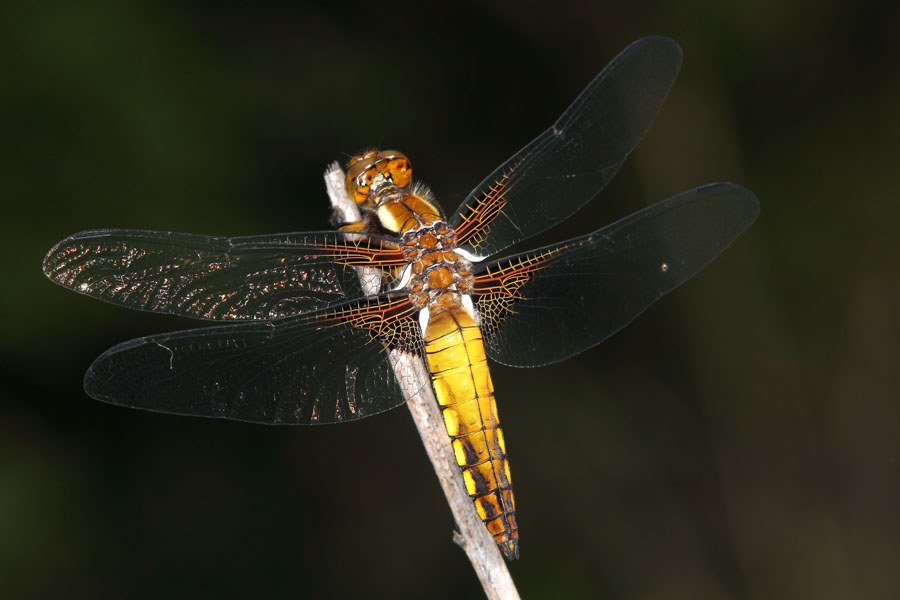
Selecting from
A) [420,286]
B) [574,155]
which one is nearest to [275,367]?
[420,286]

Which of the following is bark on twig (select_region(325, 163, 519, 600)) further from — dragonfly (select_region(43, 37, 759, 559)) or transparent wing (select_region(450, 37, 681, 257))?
transparent wing (select_region(450, 37, 681, 257))

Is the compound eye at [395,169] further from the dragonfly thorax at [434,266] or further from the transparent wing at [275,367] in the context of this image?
the transparent wing at [275,367]

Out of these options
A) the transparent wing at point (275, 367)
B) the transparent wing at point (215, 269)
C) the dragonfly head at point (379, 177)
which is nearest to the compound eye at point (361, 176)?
the dragonfly head at point (379, 177)

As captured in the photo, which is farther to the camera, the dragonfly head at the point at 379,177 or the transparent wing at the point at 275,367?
the dragonfly head at the point at 379,177

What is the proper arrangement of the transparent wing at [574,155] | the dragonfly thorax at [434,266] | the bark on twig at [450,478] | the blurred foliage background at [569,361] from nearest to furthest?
the bark on twig at [450,478] < the dragonfly thorax at [434,266] < the transparent wing at [574,155] < the blurred foliage background at [569,361]

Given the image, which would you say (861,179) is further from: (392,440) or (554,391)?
(392,440)

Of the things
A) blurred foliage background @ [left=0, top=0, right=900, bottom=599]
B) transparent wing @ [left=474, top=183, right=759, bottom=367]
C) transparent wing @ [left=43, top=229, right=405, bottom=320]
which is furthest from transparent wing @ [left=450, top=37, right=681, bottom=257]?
blurred foliage background @ [left=0, top=0, right=900, bottom=599]

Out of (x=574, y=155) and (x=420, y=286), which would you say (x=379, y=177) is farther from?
(x=574, y=155)
